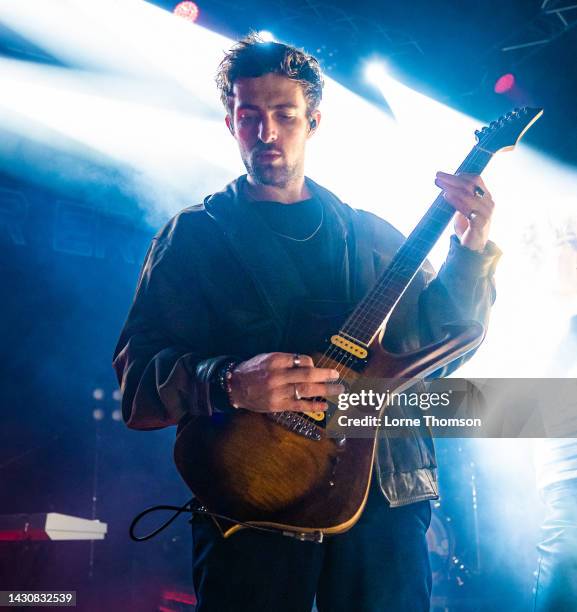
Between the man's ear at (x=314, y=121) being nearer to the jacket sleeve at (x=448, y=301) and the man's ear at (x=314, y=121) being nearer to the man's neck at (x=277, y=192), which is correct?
the man's neck at (x=277, y=192)

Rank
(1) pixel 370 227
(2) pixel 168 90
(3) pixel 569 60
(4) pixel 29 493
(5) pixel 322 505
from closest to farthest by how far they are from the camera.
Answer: (5) pixel 322 505 < (1) pixel 370 227 < (4) pixel 29 493 < (2) pixel 168 90 < (3) pixel 569 60

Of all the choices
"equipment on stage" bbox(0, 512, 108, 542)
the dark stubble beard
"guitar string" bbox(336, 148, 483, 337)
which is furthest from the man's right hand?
"equipment on stage" bbox(0, 512, 108, 542)

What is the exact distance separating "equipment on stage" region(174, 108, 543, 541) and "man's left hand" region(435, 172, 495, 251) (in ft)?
1.08

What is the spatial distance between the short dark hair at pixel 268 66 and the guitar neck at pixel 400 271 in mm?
613

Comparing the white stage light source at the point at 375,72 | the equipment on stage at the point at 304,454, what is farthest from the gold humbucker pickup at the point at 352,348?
the white stage light source at the point at 375,72

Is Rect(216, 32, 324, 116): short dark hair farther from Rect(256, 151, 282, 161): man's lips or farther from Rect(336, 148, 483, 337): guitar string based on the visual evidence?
Rect(336, 148, 483, 337): guitar string

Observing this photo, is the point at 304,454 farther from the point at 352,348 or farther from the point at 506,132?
the point at 506,132

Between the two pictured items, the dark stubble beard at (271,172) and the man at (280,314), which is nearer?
the man at (280,314)

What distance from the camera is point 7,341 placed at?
4289mm

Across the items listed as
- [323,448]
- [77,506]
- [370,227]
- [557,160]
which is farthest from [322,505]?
[557,160]

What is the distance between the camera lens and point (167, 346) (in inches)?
65.7

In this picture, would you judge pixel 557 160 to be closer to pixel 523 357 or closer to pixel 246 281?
pixel 523 357

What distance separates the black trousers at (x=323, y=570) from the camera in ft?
4.63

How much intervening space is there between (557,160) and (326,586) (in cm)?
461
